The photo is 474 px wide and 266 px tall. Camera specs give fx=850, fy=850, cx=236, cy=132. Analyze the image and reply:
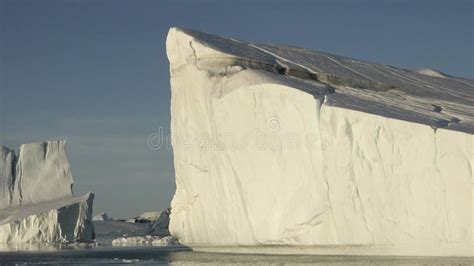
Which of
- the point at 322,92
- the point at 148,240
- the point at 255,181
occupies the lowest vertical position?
the point at 148,240

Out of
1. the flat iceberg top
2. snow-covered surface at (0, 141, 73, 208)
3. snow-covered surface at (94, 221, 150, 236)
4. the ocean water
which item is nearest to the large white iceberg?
snow-covered surface at (0, 141, 73, 208)

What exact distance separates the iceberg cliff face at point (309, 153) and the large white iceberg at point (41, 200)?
12.5m

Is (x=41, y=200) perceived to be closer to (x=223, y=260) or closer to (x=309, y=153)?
(x=223, y=260)

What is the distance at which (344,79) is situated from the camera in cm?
2542

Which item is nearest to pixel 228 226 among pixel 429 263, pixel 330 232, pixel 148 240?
pixel 330 232

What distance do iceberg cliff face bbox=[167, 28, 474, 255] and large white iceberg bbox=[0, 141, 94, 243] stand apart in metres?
12.5

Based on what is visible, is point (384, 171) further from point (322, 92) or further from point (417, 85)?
point (417, 85)

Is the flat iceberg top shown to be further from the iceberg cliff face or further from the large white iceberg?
the large white iceberg

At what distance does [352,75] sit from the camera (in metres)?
26.3

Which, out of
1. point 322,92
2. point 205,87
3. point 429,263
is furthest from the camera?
point 205,87

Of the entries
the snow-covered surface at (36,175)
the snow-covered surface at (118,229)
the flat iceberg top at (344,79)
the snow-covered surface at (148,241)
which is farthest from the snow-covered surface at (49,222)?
Answer: the snow-covered surface at (118,229)

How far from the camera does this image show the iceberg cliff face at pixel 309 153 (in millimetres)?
19500

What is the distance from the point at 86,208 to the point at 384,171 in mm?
21323

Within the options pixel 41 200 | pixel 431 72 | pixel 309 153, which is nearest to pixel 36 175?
pixel 41 200
